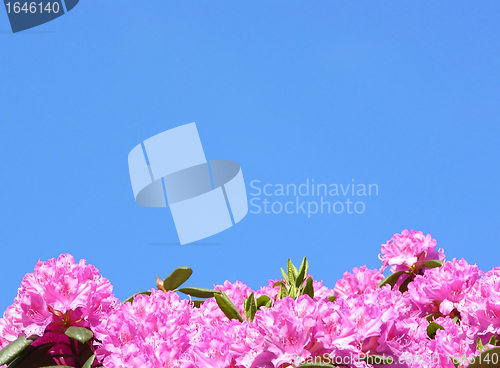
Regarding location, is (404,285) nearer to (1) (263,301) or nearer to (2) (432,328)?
(2) (432,328)

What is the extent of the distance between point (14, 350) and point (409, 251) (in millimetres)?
2587

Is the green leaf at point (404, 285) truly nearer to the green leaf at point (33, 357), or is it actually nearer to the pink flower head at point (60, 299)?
the pink flower head at point (60, 299)

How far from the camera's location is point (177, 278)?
3.35m

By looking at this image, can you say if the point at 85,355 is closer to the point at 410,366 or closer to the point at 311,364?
the point at 311,364

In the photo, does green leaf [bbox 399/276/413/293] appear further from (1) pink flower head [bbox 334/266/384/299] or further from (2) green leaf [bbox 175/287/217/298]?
(2) green leaf [bbox 175/287/217/298]

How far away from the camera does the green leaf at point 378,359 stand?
1710 millimetres

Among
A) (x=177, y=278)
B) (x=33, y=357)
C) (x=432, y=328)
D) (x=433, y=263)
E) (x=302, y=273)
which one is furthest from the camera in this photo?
(x=433, y=263)

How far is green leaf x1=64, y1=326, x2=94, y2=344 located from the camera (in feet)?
7.23

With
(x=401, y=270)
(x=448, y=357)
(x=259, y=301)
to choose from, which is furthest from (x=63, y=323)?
(x=401, y=270)

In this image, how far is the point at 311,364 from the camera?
155cm

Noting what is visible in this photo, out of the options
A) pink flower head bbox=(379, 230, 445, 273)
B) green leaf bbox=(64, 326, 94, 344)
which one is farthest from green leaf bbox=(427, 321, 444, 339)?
green leaf bbox=(64, 326, 94, 344)

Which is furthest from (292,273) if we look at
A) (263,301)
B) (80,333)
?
(80,333)

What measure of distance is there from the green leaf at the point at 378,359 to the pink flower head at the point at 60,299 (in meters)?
1.27

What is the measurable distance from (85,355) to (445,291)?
6.50ft
